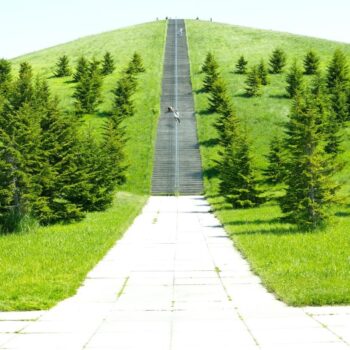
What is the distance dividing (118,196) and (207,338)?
31413mm

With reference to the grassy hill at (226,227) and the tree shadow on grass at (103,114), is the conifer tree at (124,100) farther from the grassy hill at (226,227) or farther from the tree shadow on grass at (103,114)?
the grassy hill at (226,227)

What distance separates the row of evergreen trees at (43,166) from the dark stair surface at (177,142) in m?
14.8

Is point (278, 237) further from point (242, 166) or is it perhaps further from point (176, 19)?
point (176, 19)

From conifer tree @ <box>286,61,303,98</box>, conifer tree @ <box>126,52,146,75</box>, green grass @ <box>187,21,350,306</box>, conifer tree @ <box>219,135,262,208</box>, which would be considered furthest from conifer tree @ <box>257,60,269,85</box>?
conifer tree @ <box>219,135,262,208</box>

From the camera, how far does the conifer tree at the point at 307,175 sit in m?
20.3

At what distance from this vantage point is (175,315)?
9312 mm

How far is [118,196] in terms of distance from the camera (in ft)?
128

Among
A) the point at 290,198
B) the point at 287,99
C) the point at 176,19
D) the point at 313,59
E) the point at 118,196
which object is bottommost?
the point at 118,196

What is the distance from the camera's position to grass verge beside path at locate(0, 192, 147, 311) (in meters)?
10.9

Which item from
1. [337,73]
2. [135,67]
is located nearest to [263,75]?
[337,73]

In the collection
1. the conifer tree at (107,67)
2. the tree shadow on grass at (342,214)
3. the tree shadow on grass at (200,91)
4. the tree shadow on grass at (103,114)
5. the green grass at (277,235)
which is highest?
the conifer tree at (107,67)

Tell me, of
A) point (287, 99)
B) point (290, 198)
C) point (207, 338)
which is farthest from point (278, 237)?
point (287, 99)

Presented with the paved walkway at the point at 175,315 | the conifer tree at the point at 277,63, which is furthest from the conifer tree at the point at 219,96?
the paved walkway at the point at 175,315

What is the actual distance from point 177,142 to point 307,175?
36.3 m
